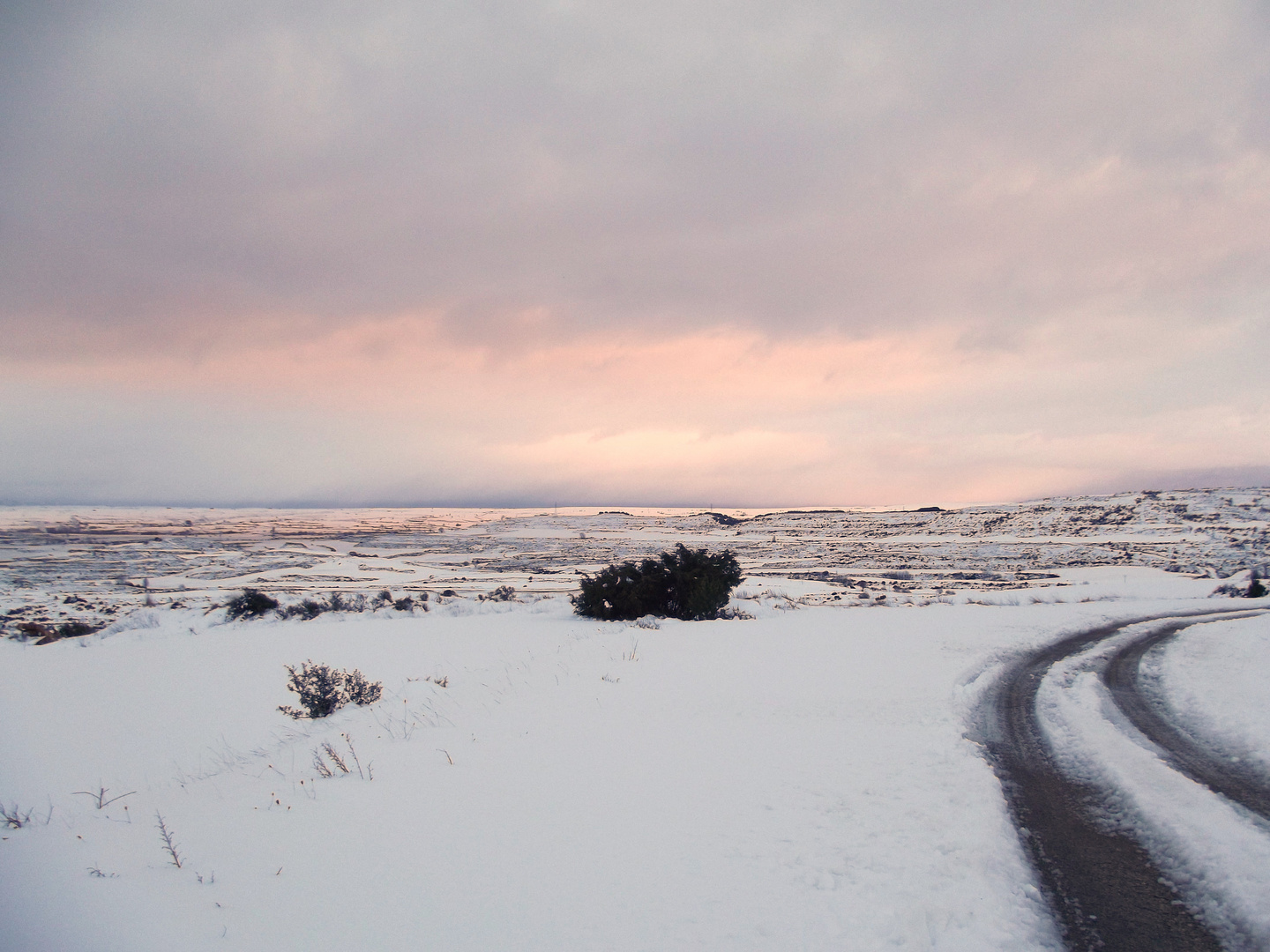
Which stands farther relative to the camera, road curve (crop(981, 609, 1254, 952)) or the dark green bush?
the dark green bush

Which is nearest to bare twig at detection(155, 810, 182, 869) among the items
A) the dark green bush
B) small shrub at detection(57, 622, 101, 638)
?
the dark green bush

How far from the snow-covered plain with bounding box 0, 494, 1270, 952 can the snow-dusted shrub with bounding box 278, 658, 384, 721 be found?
472 millimetres

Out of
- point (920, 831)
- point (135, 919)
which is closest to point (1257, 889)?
point (920, 831)

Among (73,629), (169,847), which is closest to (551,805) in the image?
(169,847)

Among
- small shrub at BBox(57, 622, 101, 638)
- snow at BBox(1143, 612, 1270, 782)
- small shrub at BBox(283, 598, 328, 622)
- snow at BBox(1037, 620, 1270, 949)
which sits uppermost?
snow at BBox(1037, 620, 1270, 949)

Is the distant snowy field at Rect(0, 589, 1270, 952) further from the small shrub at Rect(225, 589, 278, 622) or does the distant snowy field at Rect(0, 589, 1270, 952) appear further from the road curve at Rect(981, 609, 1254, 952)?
the small shrub at Rect(225, 589, 278, 622)

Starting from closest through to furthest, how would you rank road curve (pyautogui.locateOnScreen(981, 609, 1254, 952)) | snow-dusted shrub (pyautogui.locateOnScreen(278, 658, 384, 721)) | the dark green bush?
road curve (pyautogui.locateOnScreen(981, 609, 1254, 952)) < snow-dusted shrub (pyautogui.locateOnScreen(278, 658, 384, 721)) < the dark green bush

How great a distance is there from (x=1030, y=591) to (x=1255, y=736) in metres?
24.7

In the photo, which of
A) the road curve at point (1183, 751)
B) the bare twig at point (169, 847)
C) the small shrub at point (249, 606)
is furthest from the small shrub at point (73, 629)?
the road curve at point (1183, 751)

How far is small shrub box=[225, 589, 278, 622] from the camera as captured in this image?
76.1 ft

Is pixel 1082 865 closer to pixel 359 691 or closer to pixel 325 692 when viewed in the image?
pixel 359 691

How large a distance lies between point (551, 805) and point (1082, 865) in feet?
14.4

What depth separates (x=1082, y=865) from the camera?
457cm

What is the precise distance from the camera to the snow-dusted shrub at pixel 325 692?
10.4 m
